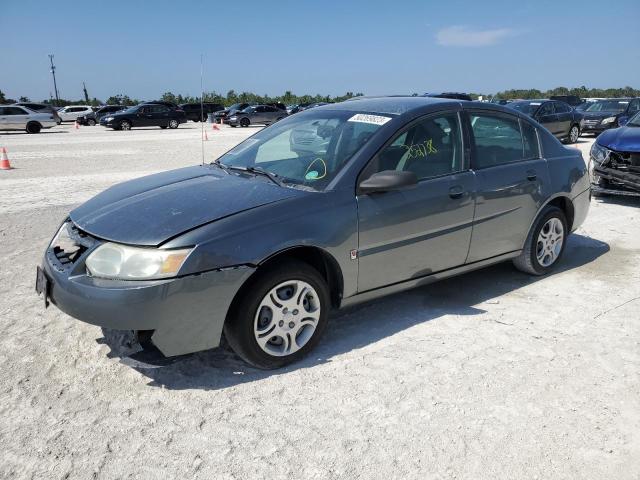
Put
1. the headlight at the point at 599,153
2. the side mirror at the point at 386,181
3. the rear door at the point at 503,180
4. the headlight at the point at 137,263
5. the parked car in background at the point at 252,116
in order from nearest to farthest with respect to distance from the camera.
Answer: the headlight at the point at 137,263 < the side mirror at the point at 386,181 < the rear door at the point at 503,180 < the headlight at the point at 599,153 < the parked car in background at the point at 252,116

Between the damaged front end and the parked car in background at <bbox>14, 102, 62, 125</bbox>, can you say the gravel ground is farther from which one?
the parked car in background at <bbox>14, 102, 62, 125</bbox>

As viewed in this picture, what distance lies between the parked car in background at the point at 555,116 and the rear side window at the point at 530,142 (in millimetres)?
13729

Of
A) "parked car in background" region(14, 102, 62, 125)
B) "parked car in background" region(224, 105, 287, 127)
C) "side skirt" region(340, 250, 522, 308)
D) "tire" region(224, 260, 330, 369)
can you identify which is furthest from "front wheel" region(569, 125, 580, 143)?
"parked car in background" region(14, 102, 62, 125)

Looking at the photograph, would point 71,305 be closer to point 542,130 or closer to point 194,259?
point 194,259

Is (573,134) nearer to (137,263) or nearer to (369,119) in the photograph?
(369,119)

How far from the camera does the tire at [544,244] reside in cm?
484

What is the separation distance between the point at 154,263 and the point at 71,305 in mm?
580

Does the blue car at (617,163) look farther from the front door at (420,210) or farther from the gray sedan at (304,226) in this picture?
the front door at (420,210)

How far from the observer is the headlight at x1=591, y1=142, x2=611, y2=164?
26.6ft

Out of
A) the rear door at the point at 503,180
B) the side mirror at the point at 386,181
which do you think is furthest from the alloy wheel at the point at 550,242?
the side mirror at the point at 386,181

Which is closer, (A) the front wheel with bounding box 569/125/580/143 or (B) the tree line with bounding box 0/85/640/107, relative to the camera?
(A) the front wheel with bounding box 569/125/580/143

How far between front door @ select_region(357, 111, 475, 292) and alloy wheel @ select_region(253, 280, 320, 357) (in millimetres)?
406

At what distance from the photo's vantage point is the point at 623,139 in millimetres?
8008

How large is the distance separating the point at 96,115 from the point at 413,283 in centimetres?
3792
